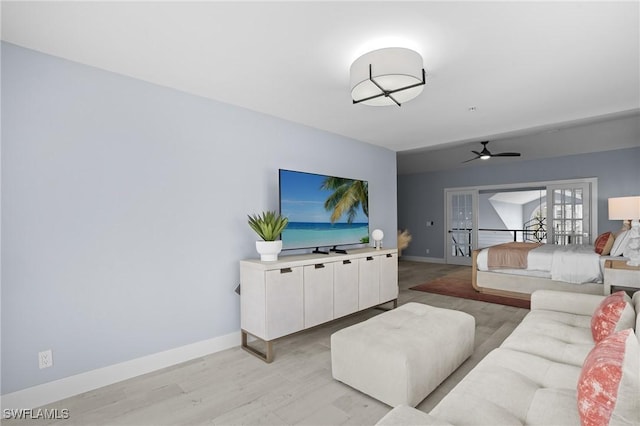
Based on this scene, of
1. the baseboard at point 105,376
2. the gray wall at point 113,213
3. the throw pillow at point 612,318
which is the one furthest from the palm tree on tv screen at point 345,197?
the throw pillow at point 612,318

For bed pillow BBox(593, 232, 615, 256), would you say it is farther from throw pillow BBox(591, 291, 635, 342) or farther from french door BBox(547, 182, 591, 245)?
throw pillow BBox(591, 291, 635, 342)

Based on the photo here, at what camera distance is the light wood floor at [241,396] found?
191 cm

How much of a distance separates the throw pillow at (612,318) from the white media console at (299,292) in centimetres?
198

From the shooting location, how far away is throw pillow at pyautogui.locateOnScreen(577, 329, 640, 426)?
3.01ft

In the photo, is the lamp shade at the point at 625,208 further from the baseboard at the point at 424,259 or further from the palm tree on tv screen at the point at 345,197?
the baseboard at the point at 424,259

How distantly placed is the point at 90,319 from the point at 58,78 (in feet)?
5.60

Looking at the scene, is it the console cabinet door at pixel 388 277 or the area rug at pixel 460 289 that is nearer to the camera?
the console cabinet door at pixel 388 277

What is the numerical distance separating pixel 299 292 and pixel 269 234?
0.60m

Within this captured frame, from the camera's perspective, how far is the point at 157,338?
8.43ft

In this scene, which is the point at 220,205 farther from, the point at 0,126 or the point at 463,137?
the point at 463,137

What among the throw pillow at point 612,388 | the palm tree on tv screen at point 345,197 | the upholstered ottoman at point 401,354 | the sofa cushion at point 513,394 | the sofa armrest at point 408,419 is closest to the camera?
the throw pillow at point 612,388

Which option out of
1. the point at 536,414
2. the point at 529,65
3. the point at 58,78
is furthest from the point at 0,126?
the point at 529,65

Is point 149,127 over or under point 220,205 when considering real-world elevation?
over

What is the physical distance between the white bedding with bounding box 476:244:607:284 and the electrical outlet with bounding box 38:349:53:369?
5.34 m
